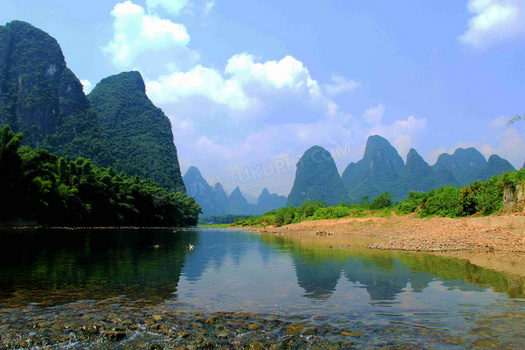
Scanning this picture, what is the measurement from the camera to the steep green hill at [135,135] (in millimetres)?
149750

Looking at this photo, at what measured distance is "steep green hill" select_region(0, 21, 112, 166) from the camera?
113625mm

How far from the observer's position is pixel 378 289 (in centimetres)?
1000

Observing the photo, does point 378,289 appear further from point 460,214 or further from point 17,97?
point 17,97

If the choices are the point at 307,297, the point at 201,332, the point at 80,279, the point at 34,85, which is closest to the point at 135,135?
the point at 34,85

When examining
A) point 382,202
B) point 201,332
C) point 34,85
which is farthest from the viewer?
point 34,85

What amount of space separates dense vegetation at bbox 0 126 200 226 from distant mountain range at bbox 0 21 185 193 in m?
41.5

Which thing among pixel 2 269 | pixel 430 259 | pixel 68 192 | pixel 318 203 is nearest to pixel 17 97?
pixel 68 192

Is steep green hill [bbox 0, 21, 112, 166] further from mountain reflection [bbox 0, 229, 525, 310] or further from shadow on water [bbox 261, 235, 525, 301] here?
shadow on water [bbox 261, 235, 525, 301]

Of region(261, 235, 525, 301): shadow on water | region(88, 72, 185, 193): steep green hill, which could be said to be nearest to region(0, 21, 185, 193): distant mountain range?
region(88, 72, 185, 193): steep green hill

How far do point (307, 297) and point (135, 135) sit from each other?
Answer: 584 feet

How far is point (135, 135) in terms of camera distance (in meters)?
173

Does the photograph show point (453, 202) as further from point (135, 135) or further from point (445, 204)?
point (135, 135)

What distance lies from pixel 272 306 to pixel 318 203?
203ft

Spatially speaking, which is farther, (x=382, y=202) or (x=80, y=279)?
(x=382, y=202)
